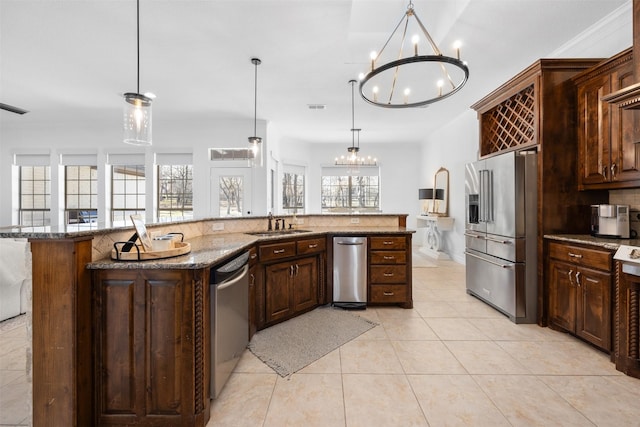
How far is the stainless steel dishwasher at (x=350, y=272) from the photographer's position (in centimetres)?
329

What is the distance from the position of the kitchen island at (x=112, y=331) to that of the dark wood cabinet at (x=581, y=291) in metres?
2.97

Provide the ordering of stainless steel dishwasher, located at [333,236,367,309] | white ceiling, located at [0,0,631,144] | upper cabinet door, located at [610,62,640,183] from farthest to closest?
stainless steel dishwasher, located at [333,236,367,309] → white ceiling, located at [0,0,631,144] → upper cabinet door, located at [610,62,640,183]

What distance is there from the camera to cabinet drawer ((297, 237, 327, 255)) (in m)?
3.03

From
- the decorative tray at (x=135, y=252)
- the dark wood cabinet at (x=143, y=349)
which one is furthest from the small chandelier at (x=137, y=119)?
the dark wood cabinet at (x=143, y=349)

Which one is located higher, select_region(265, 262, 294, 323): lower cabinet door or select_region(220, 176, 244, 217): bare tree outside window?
select_region(220, 176, 244, 217): bare tree outside window

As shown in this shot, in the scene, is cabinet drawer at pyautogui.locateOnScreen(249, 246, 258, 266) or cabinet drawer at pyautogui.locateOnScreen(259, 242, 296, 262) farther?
cabinet drawer at pyautogui.locateOnScreen(259, 242, 296, 262)

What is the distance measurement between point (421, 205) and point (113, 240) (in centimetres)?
747

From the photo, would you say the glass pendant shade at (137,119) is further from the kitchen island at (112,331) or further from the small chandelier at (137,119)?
the kitchen island at (112,331)

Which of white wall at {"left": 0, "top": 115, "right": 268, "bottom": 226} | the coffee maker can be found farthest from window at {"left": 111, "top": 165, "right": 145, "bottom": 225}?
the coffee maker

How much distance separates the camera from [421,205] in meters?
7.95

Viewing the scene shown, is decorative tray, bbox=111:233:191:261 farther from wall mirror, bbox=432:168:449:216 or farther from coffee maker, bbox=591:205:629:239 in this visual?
wall mirror, bbox=432:168:449:216

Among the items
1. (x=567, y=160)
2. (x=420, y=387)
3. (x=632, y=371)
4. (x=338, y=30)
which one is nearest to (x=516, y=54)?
(x=567, y=160)

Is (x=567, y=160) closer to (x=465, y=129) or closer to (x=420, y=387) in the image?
(x=420, y=387)

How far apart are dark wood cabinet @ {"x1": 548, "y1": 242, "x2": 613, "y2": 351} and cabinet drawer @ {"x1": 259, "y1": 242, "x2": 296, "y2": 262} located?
256 cm
